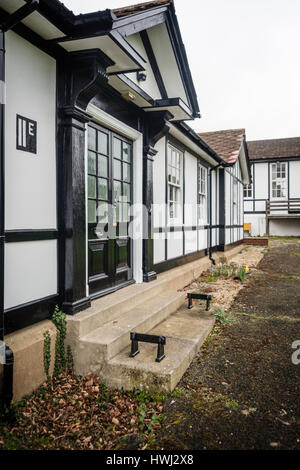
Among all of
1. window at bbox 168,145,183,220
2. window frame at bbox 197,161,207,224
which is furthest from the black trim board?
window frame at bbox 197,161,207,224

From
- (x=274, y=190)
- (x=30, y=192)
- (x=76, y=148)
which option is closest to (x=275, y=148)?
(x=274, y=190)

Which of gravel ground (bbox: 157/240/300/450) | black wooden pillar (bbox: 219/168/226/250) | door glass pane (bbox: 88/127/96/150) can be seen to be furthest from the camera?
black wooden pillar (bbox: 219/168/226/250)

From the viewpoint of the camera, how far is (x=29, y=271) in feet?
10.3

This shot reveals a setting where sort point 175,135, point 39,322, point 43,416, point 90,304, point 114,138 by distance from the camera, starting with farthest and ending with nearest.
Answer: point 175,135
point 114,138
point 90,304
point 39,322
point 43,416

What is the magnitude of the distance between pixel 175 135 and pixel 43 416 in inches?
236

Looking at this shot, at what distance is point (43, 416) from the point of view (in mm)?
2617

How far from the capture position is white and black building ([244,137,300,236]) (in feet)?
76.9

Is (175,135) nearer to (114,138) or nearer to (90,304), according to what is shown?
(114,138)

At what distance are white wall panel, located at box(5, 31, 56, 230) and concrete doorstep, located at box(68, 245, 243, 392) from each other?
119 cm

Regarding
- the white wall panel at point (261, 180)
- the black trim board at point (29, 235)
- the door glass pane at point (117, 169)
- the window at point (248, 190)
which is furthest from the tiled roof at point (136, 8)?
the white wall panel at point (261, 180)

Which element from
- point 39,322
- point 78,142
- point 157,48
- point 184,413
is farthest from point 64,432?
point 157,48

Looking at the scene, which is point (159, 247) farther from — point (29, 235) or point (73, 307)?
point (29, 235)

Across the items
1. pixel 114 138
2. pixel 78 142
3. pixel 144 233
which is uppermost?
pixel 114 138

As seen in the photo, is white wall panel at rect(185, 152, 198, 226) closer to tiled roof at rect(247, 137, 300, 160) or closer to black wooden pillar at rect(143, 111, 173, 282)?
black wooden pillar at rect(143, 111, 173, 282)
